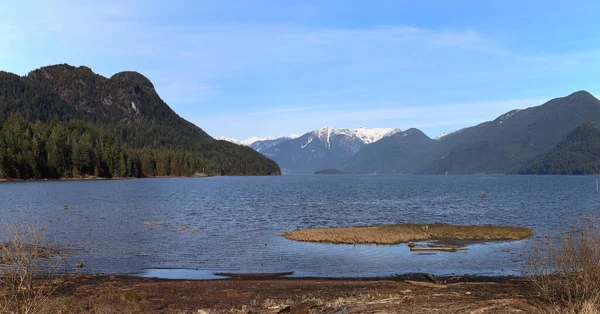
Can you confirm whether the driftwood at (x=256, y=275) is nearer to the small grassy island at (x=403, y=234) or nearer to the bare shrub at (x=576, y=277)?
the small grassy island at (x=403, y=234)

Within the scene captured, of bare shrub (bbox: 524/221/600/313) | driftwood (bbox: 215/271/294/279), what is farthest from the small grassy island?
bare shrub (bbox: 524/221/600/313)

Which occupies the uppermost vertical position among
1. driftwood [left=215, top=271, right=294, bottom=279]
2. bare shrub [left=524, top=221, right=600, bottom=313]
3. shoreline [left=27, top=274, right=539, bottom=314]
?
bare shrub [left=524, top=221, right=600, bottom=313]

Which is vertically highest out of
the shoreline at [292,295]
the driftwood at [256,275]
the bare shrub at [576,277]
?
the bare shrub at [576,277]

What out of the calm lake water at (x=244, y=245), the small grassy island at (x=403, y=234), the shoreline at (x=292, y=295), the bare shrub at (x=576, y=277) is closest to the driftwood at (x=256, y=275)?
the calm lake water at (x=244, y=245)

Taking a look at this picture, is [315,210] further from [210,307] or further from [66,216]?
[210,307]

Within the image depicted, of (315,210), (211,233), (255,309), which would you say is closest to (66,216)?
(211,233)

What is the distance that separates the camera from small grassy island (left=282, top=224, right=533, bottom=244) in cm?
4641

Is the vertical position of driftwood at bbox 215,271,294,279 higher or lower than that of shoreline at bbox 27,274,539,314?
lower

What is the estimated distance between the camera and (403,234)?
48.9 m

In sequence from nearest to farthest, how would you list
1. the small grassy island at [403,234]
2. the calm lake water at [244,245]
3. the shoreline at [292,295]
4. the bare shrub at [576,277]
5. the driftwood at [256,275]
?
the bare shrub at [576,277]
the shoreline at [292,295]
the driftwood at [256,275]
the calm lake water at [244,245]
the small grassy island at [403,234]

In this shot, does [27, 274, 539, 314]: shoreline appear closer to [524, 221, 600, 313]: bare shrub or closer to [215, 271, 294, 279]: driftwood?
[524, 221, 600, 313]: bare shrub

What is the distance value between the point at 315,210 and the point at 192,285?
55.2 m

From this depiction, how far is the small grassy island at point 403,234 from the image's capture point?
46.4 m

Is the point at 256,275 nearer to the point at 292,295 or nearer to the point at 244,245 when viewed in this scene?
the point at 292,295
